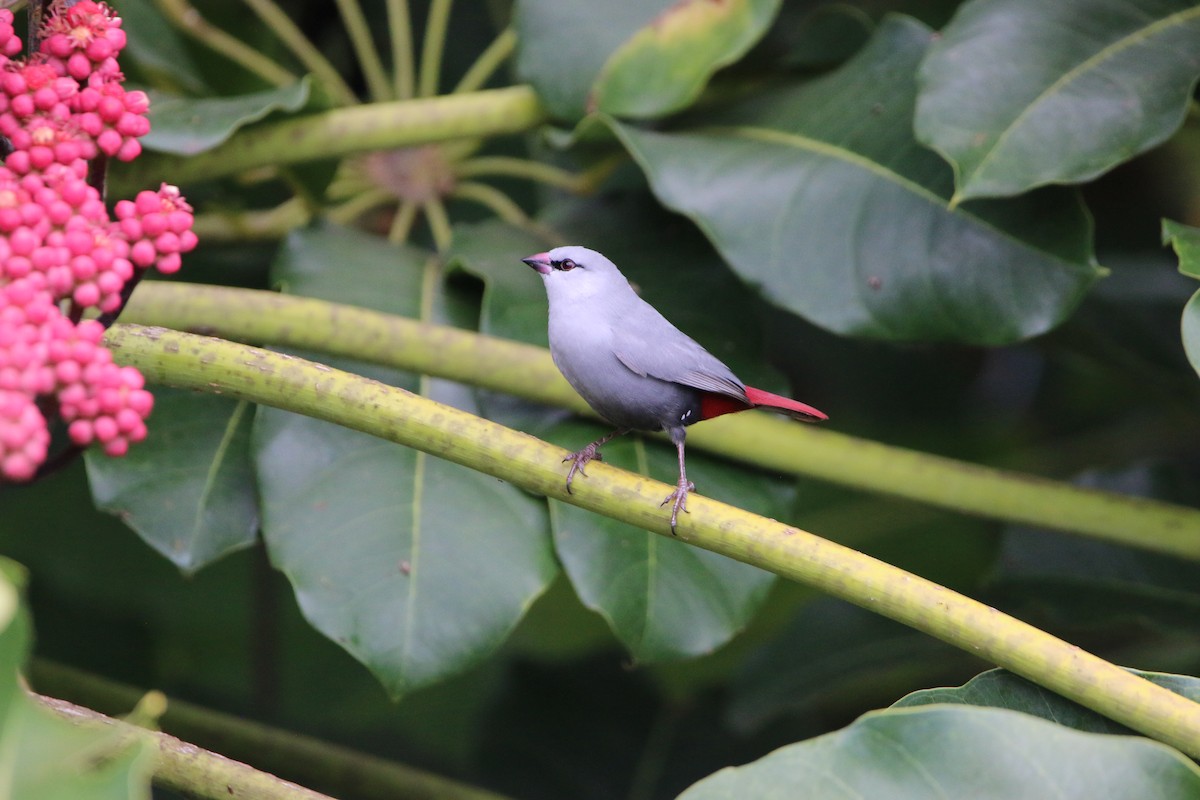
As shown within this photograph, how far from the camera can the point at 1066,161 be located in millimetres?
1771

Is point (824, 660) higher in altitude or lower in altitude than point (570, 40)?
lower

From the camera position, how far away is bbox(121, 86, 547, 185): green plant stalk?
6.60 ft

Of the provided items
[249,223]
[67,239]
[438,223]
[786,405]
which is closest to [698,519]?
[786,405]

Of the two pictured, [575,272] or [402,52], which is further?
[402,52]

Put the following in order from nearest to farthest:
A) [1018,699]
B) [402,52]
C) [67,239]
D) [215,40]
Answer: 1. [67,239]
2. [1018,699]
3. [215,40]
4. [402,52]

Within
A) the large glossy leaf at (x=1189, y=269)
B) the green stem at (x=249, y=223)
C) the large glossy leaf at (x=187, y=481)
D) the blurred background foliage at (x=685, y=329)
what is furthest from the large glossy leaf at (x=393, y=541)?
the large glossy leaf at (x=1189, y=269)

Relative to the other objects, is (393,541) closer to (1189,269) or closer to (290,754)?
(290,754)

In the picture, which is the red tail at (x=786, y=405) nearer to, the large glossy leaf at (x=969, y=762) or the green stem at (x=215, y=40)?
the large glossy leaf at (x=969, y=762)

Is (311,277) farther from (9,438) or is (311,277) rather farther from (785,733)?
(785,733)

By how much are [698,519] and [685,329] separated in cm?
90

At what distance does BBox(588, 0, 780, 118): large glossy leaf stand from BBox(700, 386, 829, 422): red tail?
0.57 metres

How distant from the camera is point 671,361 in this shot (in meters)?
1.78

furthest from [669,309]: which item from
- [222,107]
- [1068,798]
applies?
[1068,798]

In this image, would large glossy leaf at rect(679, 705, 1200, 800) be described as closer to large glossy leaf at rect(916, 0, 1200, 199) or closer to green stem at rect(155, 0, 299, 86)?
large glossy leaf at rect(916, 0, 1200, 199)
